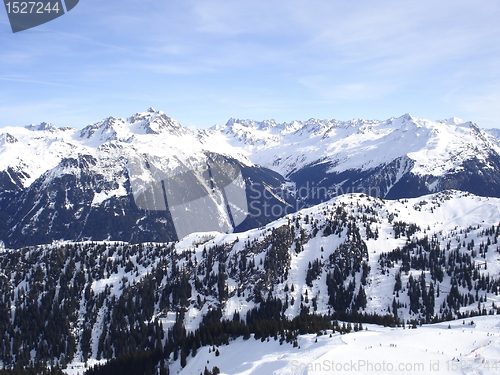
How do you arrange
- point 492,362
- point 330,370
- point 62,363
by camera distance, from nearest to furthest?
1. point 492,362
2. point 330,370
3. point 62,363

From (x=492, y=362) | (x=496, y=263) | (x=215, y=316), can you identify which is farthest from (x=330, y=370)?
(x=496, y=263)

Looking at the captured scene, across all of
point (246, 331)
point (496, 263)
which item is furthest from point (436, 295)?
point (246, 331)

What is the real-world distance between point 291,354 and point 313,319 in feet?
151

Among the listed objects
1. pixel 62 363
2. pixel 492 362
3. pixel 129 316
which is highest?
pixel 492 362

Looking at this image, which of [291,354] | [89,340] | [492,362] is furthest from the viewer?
[89,340]

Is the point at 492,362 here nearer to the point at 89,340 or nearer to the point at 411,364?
the point at 411,364

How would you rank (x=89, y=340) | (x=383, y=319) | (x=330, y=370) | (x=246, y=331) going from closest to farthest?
1. (x=330, y=370)
2. (x=246, y=331)
3. (x=383, y=319)
4. (x=89, y=340)

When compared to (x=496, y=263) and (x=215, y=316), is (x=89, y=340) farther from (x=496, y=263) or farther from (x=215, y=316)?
(x=496, y=263)

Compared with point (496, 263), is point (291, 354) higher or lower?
higher

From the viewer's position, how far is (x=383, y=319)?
15725 centimetres

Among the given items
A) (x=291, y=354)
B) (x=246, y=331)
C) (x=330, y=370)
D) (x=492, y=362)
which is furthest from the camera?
(x=246, y=331)

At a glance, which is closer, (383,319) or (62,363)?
(383,319)

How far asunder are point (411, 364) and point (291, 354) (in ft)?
101

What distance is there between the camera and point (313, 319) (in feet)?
458
